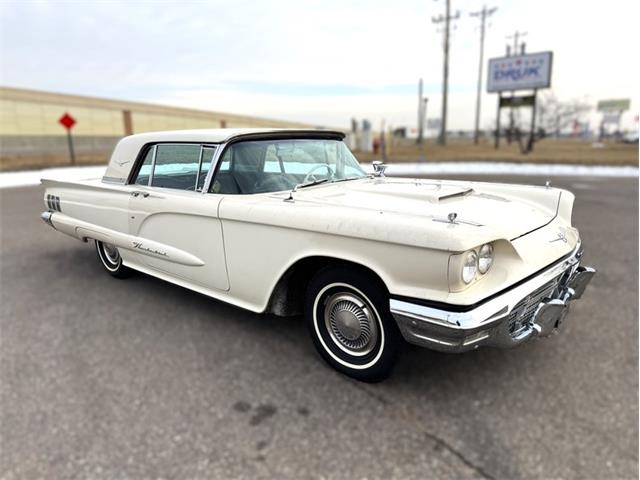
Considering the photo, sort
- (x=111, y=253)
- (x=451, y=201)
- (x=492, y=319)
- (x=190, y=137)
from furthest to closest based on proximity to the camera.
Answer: (x=111, y=253), (x=190, y=137), (x=451, y=201), (x=492, y=319)

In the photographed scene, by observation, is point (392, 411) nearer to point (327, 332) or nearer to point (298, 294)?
point (327, 332)

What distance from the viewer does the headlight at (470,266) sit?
1910 mm

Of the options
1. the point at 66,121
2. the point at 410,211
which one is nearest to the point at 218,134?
the point at 410,211

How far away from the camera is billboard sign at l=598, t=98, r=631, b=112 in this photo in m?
68.0

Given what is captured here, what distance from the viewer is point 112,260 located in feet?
12.9

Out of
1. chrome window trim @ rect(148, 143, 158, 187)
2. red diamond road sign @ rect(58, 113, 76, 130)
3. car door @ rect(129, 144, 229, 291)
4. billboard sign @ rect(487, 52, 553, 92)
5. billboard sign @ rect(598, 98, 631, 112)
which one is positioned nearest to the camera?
car door @ rect(129, 144, 229, 291)

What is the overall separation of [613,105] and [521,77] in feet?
188

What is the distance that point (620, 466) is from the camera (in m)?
1.74

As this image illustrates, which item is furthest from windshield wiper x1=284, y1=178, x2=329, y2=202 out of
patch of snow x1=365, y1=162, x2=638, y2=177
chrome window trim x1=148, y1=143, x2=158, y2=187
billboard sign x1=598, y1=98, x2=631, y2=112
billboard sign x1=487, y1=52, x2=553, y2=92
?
billboard sign x1=598, y1=98, x2=631, y2=112

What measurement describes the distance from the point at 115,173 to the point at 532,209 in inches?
133

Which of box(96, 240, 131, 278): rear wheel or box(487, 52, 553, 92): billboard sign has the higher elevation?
box(487, 52, 553, 92): billboard sign

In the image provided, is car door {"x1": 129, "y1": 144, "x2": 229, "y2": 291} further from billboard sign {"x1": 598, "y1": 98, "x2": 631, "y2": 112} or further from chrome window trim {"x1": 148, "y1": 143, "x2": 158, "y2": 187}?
billboard sign {"x1": 598, "y1": 98, "x2": 631, "y2": 112}

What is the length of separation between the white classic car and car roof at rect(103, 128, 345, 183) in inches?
0.6

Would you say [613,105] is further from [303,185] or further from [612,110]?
[303,185]
